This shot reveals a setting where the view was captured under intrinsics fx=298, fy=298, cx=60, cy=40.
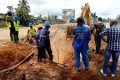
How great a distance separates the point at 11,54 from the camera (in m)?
12.6

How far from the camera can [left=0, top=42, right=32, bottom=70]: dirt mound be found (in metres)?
12.0

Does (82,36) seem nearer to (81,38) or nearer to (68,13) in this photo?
(81,38)

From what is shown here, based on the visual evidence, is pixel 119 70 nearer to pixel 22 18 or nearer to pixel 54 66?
pixel 54 66

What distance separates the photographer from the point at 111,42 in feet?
31.3

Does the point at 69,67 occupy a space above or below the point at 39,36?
below

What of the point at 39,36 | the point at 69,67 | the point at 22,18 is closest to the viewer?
the point at 69,67

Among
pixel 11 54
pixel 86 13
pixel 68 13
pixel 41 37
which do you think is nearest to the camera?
pixel 41 37

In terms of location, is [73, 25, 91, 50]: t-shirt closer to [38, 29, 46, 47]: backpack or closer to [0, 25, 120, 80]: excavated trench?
[0, 25, 120, 80]: excavated trench

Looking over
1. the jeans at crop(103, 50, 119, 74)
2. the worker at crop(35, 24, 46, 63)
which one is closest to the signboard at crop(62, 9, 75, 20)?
the worker at crop(35, 24, 46, 63)

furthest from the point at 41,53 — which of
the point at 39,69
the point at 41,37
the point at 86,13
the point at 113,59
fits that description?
the point at 86,13

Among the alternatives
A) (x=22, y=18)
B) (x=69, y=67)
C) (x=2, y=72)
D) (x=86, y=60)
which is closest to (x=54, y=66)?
(x=69, y=67)

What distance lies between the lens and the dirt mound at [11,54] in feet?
39.5

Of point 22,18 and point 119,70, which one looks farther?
point 22,18

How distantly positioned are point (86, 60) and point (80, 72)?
0.45m
